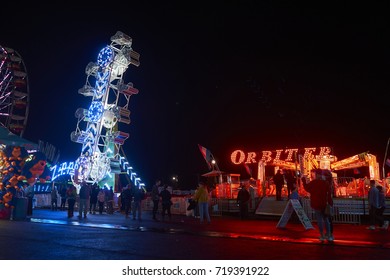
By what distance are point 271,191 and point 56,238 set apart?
602 inches

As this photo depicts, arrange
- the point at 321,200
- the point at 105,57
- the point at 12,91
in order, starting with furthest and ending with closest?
the point at 105,57, the point at 12,91, the point at 321,200

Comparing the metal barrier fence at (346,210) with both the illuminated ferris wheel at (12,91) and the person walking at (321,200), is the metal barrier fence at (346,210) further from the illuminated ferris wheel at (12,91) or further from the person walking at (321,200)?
the illuminated ferris wheel at (12,91)

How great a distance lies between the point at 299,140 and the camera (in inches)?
2899

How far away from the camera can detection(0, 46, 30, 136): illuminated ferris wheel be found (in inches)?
1099

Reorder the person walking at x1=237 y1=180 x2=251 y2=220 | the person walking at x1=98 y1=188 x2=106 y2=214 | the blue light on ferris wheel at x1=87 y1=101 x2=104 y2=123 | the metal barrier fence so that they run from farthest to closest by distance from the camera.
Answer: the blue light on ferris wheel at x1=87 y1=101 x2=104 y2=123 < the person walking at x1=98 y1=188 x2=106 y2=214 < the person walking at x1=237 y1=180 x2=251 y2=220 < the metal barrier fence

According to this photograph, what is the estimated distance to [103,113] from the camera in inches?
1391

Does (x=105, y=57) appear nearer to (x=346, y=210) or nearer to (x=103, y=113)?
(x=103, y=113)

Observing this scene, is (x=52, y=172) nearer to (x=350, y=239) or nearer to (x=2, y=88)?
(x=2, y=88)

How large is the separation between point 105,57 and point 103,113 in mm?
5047

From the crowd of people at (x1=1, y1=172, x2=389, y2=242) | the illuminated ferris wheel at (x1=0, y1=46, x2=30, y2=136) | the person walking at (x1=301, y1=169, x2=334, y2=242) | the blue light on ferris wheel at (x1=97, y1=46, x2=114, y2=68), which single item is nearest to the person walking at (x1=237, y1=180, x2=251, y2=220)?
the crowd of people at (x1=1, y1=172, x2=389, y2=242)

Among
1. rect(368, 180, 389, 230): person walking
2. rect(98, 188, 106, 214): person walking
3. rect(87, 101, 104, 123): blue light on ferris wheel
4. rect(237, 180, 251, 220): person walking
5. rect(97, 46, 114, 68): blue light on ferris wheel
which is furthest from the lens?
rect(97, 46, 114, 68): blue light on ferris wheel

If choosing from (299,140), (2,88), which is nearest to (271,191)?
(2,88)

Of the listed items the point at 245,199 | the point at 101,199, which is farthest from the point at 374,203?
the point at 101,199

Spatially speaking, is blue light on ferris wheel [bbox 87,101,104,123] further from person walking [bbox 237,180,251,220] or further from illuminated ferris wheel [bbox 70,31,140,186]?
person walking [bbox 237,180,251,220]
